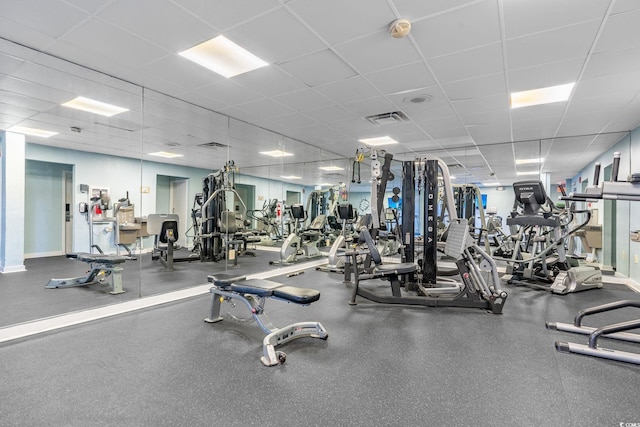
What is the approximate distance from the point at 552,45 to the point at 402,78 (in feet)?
4.66

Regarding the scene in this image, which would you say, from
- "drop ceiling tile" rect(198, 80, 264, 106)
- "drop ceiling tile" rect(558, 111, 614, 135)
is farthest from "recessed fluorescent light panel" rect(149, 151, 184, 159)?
"drop ceiling tile" rect(558, 111, 614, 135)

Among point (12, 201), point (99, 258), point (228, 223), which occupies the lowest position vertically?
point (99, 258)

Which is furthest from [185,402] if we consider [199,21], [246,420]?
[199,21]

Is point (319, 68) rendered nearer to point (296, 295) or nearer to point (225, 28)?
point (225, 28)

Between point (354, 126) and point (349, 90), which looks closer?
point (349, 90)

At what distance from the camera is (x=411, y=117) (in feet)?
16.5

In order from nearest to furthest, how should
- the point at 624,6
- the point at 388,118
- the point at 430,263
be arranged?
the point at 624,6
the point at 430,263
the point at 388,118

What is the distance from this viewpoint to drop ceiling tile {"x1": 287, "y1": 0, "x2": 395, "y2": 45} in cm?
232

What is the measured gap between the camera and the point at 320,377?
2109 mm

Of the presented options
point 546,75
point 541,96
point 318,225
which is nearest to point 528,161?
point 541,96

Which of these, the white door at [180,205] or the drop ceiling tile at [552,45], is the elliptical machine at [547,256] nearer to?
the drop ceiling tile at [552,45]

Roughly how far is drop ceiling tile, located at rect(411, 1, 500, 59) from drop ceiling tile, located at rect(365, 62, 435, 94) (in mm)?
355

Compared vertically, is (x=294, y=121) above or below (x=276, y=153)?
above

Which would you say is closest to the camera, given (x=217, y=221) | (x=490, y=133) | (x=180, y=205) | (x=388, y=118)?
(x=388, y=118)
